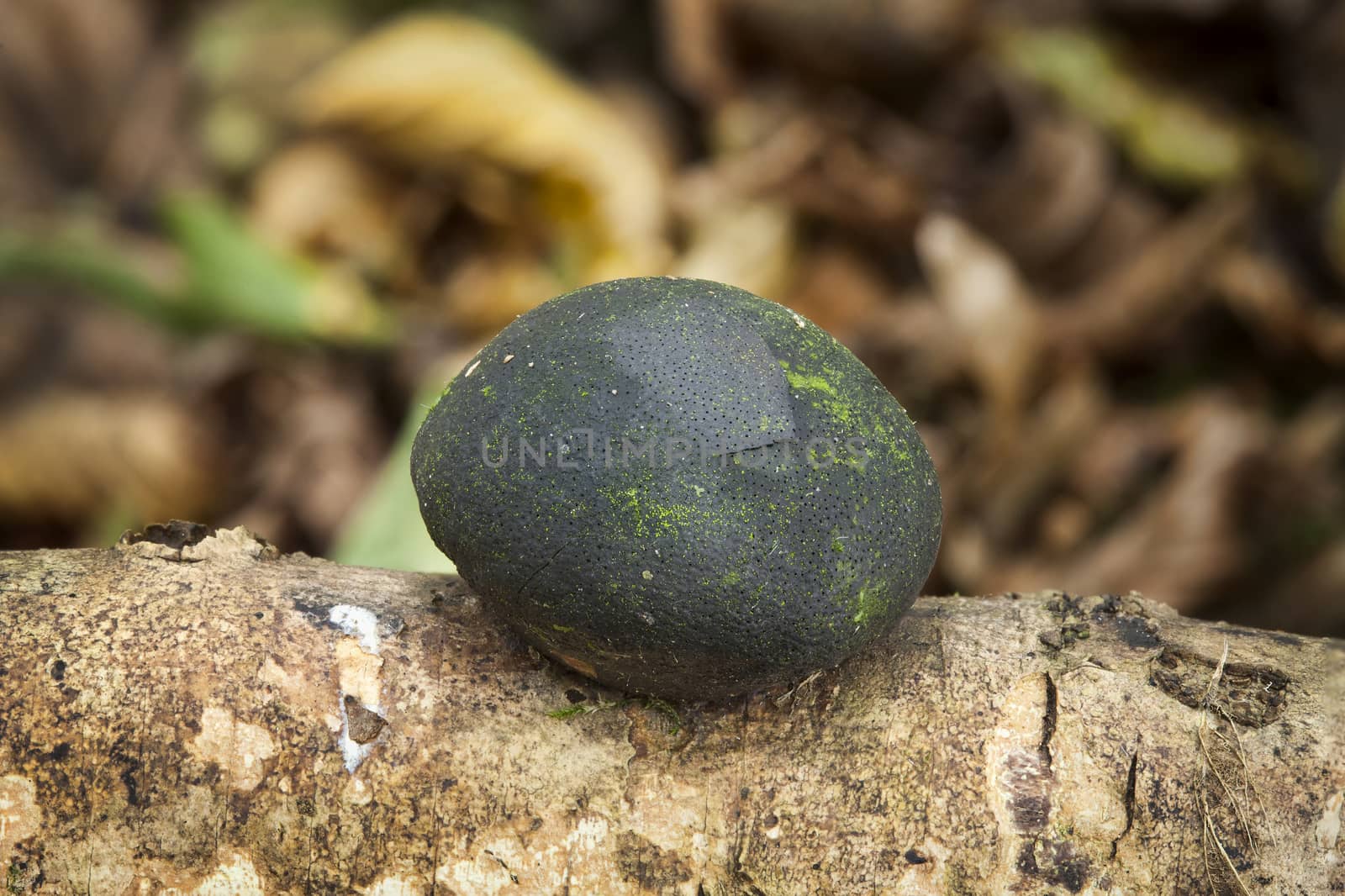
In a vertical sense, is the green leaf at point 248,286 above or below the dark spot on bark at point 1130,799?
above

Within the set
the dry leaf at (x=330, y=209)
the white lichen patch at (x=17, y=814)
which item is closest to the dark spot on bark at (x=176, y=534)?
the white lichen patch at (x=17, y=814)

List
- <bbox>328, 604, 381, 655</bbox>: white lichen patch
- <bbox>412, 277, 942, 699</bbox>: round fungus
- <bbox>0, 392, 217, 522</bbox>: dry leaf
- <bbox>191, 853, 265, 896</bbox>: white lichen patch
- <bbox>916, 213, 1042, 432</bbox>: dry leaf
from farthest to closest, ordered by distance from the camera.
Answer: <bbox>0, 392, 217, 522</bbox>: dry leaf → <bbox>916, 213, 1042, 432</bbox>: dry leaf → <bbox>328, 604, 381, 655</bbox>: white lichen patch → <bbox>191, 853, 265, 896</bbox>: white lichen patch → <bbox>412, 277, 942, 699</bbox>: round fungus

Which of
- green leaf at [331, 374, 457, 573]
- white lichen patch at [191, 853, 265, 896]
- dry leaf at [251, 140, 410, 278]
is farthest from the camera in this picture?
dry leaf at [251, 140, 410, 278]

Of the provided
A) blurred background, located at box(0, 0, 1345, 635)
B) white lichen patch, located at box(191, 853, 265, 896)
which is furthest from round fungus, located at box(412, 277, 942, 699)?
blurred background, located at box(0, 0, 1345, 635)

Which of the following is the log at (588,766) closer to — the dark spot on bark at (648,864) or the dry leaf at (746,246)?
the dark spot on bark at (648,864)

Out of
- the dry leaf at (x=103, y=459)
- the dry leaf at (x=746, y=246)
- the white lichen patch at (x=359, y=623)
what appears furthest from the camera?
the dry leaf at (x=746, y=246)

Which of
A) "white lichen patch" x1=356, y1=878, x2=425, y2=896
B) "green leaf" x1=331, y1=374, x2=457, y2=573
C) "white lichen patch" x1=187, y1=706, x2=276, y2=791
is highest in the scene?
"green leaf" x1=331, y1=374, x2=457, y2=573

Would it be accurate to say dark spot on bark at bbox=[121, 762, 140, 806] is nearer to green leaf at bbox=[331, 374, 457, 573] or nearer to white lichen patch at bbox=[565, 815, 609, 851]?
white lichen patch at bbox=[565, 815, 609, 851]

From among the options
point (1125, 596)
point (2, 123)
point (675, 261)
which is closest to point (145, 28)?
point (2, 123)

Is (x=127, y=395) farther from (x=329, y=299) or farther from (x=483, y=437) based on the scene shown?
(x=483, y=437)
